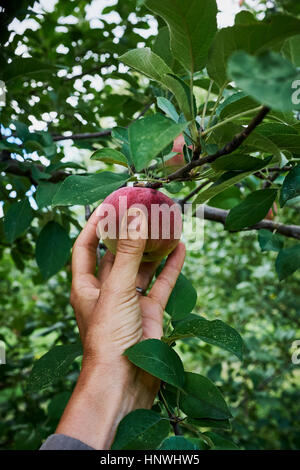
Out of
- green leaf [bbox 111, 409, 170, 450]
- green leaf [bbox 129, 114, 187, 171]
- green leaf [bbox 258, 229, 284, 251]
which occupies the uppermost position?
green leaf [bbox 129, 114, 187, 171]

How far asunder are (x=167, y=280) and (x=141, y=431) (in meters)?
0.33

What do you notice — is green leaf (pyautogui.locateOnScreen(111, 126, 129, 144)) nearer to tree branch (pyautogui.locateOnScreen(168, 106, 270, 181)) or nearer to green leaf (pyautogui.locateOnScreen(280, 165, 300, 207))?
tree branch (pyautogui.locateOnScreen(168, 106, 270, 181))

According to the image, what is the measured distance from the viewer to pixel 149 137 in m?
0.45

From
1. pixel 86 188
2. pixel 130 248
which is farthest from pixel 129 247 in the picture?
pixel 86 188

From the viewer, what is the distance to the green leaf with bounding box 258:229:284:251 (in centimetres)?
96

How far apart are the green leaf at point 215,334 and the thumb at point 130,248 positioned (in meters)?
0.13

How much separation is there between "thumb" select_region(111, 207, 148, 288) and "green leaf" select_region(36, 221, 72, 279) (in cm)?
28

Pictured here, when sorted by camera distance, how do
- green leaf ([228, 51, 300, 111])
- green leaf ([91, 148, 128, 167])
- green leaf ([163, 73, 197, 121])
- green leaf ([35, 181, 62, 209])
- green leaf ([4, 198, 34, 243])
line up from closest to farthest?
green leaf ([228, 51, 300, 111]), green leaf ([163, 73, 197, 121]), green leaf ([91, 148, 128, 167]), green leaf ([35, 181, 62, 209]), green leaf ([4, 198, 34, 243])

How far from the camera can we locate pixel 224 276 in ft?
→ 9.52

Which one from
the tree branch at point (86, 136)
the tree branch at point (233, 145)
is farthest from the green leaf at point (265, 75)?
the tree branch at point (86, 136)

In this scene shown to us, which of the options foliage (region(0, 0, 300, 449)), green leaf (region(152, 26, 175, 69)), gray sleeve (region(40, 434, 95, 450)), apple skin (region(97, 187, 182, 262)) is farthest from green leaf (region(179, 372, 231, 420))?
green leaf (region(152, 26, 175, 69))

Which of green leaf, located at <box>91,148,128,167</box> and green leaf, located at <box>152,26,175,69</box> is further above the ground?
green leaf, located at <box>152,26,175,69</box>
